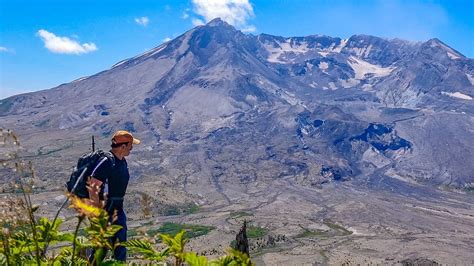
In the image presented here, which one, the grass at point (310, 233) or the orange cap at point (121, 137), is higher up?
the orange cap at point (121, 137)

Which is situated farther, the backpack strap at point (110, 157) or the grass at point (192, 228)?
the grass at point (192, 228)

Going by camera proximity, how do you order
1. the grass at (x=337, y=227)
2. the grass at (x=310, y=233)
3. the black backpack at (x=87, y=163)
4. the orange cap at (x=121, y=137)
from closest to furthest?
the black backpack at (x=87, y=163) → the orange cap at (x=121, y=137) → the grass at (x=310, y=233) → the grass at (x=337, y=227)

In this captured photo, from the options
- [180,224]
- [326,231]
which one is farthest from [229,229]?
[326,231]

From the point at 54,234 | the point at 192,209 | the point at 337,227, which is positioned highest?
the point at 54,234

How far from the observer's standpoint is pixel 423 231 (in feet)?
434

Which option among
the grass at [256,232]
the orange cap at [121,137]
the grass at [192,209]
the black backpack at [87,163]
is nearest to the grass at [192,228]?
the grass at [256,232]

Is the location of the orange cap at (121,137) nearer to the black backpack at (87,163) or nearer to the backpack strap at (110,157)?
the backpack strap at (110,157)

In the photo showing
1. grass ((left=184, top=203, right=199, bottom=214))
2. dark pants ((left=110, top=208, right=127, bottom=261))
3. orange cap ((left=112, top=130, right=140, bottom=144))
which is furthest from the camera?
grass ((left=184, top=203, right=199, bottom=214))

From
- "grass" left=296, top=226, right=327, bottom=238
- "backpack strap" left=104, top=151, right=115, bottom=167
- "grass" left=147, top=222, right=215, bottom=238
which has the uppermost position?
"backpack strap" left=104, top=151, right=115, bottom=167

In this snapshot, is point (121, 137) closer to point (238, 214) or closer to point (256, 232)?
point (256, 232)

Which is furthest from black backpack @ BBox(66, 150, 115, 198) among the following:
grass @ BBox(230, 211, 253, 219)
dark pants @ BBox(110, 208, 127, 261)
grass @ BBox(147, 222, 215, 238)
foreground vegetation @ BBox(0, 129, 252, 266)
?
grass @ BBox(230, 211, 253, 219)

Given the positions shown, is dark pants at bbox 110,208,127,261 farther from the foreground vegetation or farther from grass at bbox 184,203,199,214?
grass at bbox 184,203,199,214

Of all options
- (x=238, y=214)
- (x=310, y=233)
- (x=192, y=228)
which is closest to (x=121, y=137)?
(x=192, y=228)

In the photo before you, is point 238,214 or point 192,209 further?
point 192,209
